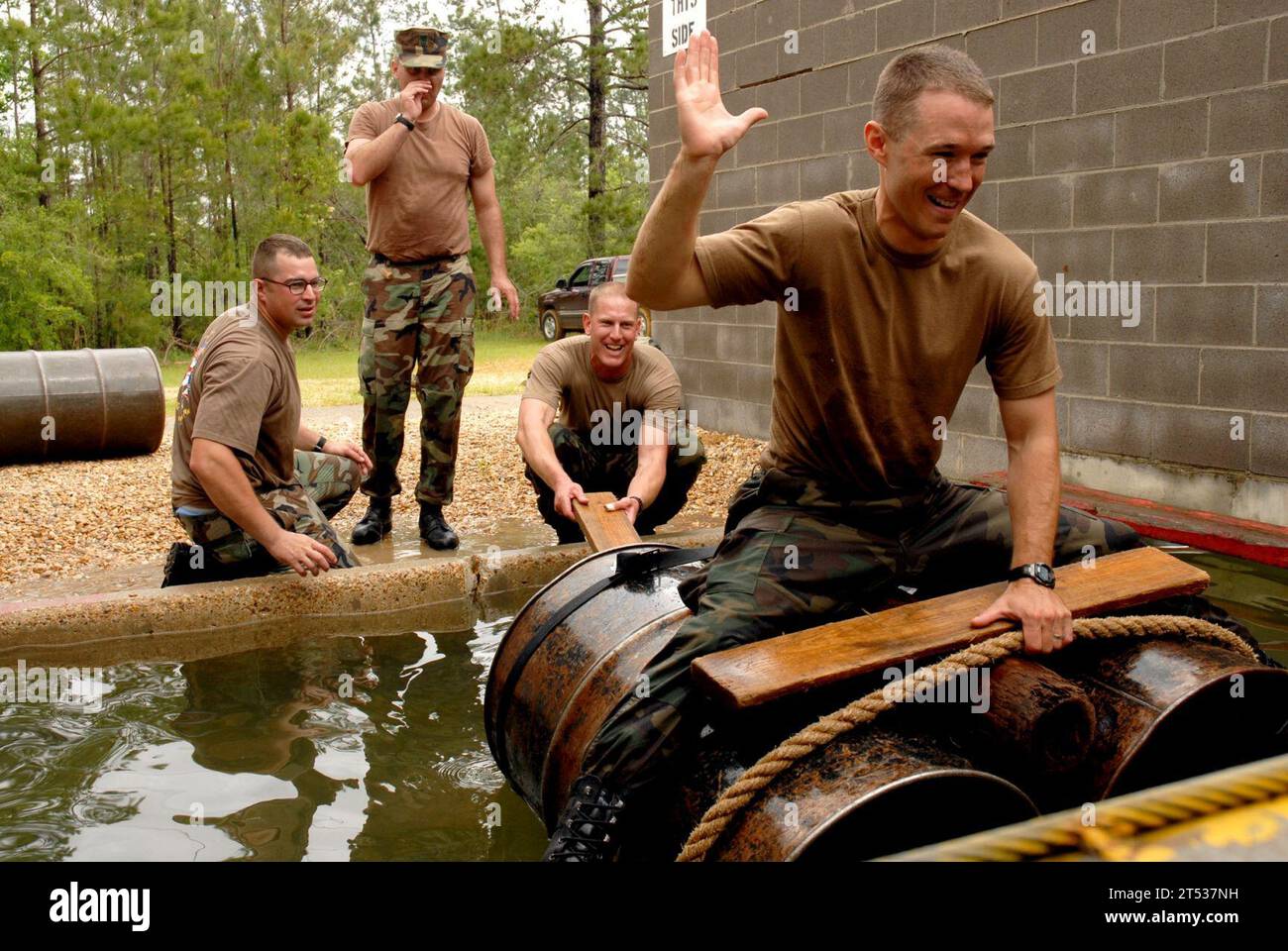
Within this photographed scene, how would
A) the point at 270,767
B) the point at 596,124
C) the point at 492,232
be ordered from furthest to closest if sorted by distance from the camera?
the point at 596,124, the point at 492,232, the point at 270,767

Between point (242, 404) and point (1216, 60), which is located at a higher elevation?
point (1216, 60)

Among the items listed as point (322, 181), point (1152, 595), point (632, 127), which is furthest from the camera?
point (632, 127)

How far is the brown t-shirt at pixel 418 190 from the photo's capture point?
6137 mm

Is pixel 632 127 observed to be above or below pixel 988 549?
above

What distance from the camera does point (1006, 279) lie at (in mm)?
2926

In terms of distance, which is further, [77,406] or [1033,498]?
[77,406]

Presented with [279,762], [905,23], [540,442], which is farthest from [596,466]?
[905,23]

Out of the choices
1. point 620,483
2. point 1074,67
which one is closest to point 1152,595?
point 620,483

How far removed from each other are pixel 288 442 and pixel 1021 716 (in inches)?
134

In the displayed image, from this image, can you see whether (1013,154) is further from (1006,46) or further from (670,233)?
(670,233)

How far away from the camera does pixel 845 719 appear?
233cm

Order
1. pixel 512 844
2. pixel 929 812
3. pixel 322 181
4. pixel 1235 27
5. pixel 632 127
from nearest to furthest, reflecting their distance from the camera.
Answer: pixel 929 812 → pixel 512 844 → pixel 1235 27 → pixel 322 181 → pixel 632 127

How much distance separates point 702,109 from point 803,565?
41.5 inches

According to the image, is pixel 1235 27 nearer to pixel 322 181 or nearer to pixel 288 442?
pixel 288 442
